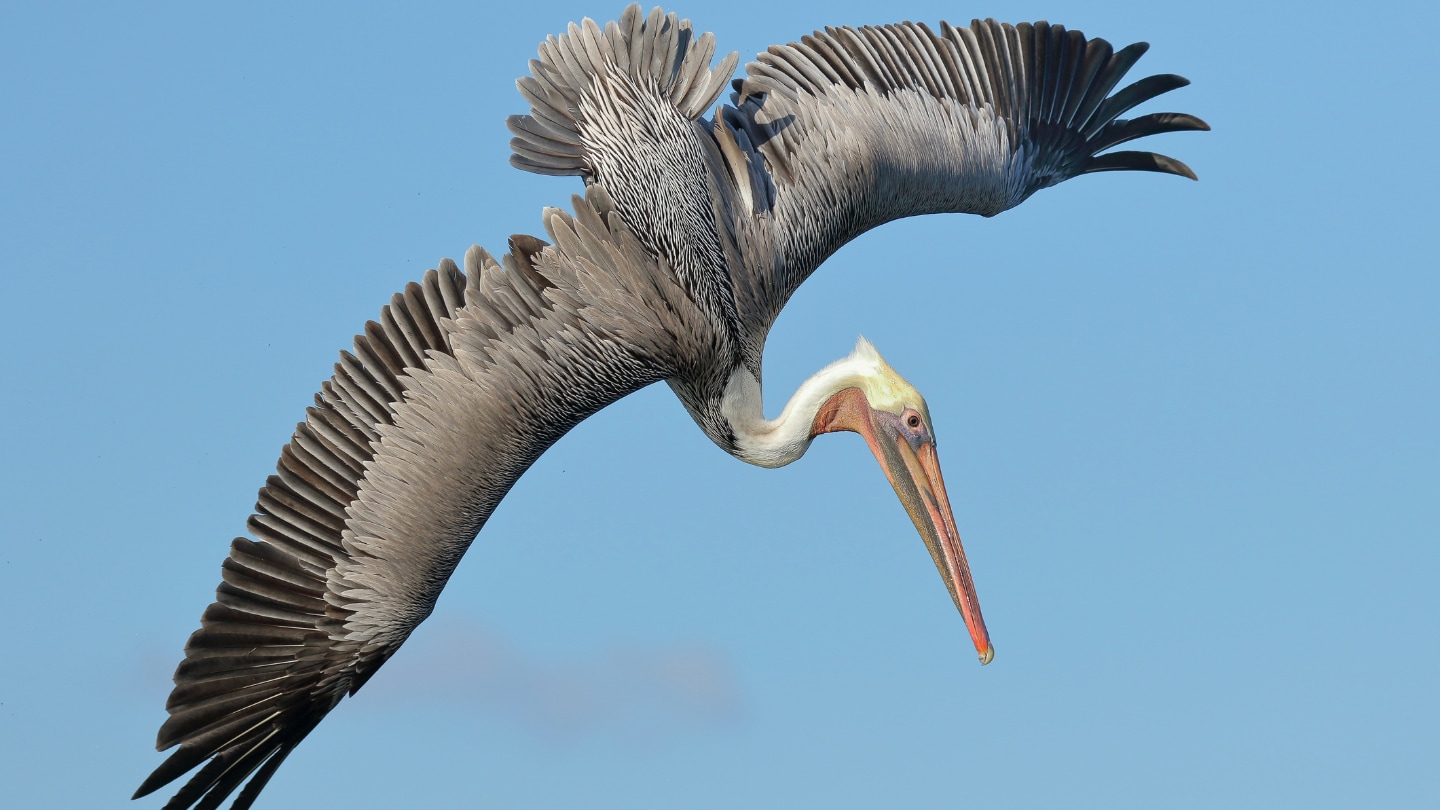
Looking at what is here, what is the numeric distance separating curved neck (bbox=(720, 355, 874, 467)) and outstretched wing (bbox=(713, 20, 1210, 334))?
0.61 metres

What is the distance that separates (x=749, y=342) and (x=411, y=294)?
2367 mm

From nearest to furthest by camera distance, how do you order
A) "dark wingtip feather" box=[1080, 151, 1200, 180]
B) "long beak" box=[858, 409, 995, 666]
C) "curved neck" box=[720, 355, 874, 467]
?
"long beak" box=[858, 409, 995, 666] → "curved neck" box=[720, 355, 874, 467] → "dark wingtip feather" box=[1080, 151, 1200, 180]

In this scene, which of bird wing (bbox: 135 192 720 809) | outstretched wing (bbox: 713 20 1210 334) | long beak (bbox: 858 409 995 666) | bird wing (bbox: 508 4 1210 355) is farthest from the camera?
outstretched wing (bbox: 713 20 1210 334)

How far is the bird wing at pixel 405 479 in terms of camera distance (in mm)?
11133

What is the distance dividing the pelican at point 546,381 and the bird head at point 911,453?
0.02m

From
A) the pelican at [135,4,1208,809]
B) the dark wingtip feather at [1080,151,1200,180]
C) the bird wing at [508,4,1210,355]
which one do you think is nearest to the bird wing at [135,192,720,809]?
the pelican at [135,4,1208,809]

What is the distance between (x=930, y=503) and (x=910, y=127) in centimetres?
298

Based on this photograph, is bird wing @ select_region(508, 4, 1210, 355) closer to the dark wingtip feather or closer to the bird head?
the dark wingtip feather

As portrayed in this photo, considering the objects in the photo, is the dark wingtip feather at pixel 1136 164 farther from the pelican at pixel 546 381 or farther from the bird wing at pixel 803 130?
the pelican at pixel 546 381

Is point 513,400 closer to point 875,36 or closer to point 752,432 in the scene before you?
point 752,432

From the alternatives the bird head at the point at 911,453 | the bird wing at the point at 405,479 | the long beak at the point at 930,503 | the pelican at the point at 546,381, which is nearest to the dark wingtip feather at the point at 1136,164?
the pelican at the point at 546,381

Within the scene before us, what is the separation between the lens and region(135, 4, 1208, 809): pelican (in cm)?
1116

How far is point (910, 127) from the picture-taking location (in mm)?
13117

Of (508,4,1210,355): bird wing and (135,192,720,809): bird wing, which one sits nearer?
(135,192,720,809): bird wing
